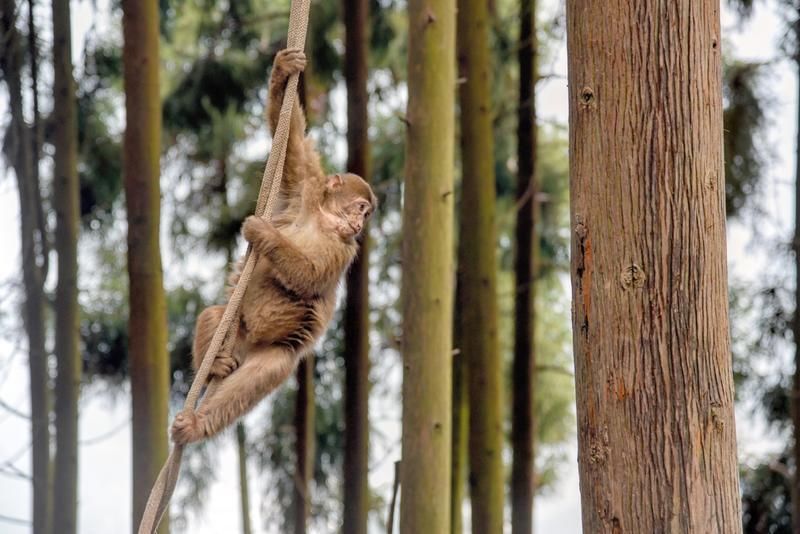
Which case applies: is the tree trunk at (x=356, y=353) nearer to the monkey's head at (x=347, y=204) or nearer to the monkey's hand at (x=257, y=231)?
the monkey's head at (x=347, y=204)

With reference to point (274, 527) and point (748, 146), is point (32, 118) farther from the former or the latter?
point (748, 146)

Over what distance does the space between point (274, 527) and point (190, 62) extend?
3.52 metres

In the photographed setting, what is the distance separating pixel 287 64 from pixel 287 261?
2.19 feet

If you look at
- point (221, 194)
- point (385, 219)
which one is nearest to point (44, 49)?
point (221, 194)

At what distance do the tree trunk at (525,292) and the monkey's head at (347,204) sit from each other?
262 centimetres

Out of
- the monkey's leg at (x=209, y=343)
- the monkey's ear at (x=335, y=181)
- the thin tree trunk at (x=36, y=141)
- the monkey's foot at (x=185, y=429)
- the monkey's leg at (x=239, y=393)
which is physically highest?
the thin tree trunk at (x=36, y=141)

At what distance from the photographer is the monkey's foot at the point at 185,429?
330 centimetres

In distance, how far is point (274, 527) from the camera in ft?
26.9

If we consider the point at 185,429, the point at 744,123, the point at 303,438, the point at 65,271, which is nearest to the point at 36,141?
the point at 65,271

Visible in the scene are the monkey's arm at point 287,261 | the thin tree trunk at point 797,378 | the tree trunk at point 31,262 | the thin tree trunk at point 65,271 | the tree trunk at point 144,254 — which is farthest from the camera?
the tree trunk at point 31,262

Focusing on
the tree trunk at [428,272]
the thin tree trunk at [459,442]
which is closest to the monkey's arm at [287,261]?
the tree trunk at [428,272]

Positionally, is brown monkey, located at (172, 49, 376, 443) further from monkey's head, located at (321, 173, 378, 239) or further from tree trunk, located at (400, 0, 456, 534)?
tree trunk, located at (400, 0, 456, 534)

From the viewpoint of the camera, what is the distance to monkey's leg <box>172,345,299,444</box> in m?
3.35

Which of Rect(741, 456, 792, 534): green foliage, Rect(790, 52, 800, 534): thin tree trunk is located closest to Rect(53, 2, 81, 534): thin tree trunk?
Rect(790, 52, 800, 534): thin tree trunk
